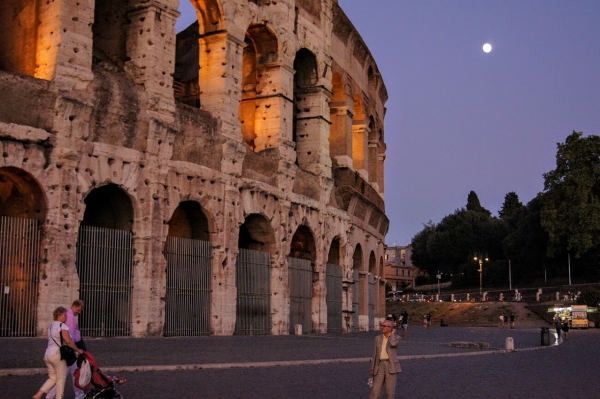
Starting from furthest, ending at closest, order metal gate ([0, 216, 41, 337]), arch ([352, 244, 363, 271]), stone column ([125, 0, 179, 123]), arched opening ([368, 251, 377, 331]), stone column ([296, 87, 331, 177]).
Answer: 1. arched opening ([368, 251, 377, 331])
2. arch ([352, 244, 363, 271])
3. stone column ([296, 87, 331, 177])
4. stone column ([125, 0, 179, 123])
5. metal gate ([0, 216, 41, 337])

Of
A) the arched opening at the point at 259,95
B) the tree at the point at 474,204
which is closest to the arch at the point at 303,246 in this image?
the arched opening at the point at 259,95

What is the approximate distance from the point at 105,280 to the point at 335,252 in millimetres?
12949

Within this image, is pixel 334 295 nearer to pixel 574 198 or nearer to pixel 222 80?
pixel 222 80

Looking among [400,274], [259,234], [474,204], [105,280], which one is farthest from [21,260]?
[400,274]

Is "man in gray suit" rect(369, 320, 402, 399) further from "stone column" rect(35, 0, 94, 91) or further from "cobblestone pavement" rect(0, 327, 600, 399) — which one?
"stone column" rect(35, 0, 94, 91)

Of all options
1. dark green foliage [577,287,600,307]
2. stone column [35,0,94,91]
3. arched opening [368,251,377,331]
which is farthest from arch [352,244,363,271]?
dark green foliage [577,287,600,307]

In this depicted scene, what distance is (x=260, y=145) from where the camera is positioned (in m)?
25.6

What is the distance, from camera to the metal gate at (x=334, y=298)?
2855 cm

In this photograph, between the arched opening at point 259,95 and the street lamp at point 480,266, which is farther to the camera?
the street lamp at point 480,266

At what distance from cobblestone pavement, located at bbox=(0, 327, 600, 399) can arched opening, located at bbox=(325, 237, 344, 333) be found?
8695mm

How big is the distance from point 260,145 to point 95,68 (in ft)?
23.5

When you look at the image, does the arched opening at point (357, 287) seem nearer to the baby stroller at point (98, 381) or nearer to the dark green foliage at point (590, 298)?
the baby stroller at point (98, 381)

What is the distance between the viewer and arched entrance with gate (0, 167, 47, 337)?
16.6 metres

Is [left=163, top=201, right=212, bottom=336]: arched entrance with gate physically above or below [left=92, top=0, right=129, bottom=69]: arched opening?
below
